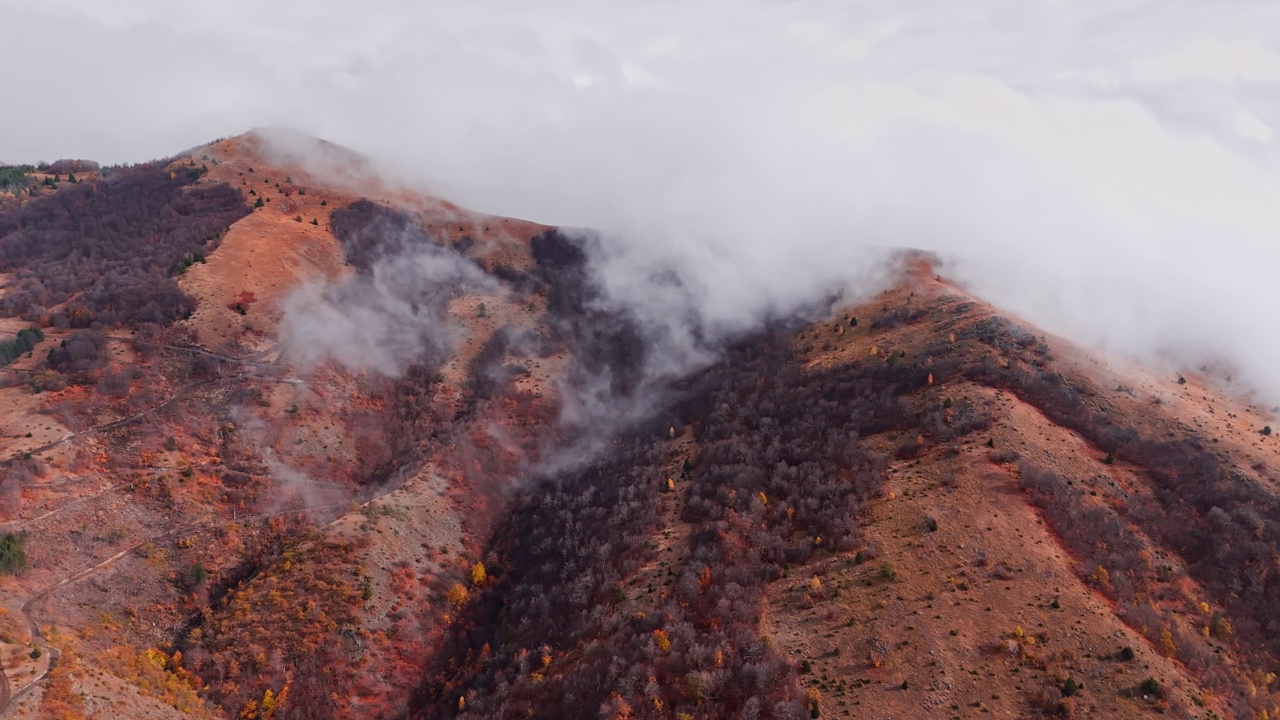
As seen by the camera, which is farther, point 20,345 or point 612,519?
point 20,345

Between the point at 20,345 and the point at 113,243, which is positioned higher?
the point at 113,243

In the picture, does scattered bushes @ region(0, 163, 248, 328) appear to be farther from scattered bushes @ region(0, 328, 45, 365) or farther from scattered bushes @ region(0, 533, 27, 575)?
scattered bushes @ region(0, 533, 27, 575)

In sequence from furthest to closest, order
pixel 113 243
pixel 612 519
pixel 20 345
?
1. pixel 113 243
2. pixel 20 345
3. pixel 612 519

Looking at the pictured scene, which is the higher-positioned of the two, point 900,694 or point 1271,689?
point 900,694

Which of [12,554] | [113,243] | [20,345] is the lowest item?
[12,554]

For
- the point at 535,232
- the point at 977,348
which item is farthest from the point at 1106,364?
the point at 535,232

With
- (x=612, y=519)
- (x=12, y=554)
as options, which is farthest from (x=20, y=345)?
(x=612, y=519)

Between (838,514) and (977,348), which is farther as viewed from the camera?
(977,348)

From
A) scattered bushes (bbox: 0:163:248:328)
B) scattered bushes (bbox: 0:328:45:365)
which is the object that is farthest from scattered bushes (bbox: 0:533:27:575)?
scattered bushes (bbox: 0:163:248:328)

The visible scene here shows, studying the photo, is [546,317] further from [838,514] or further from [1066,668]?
[1066,668]

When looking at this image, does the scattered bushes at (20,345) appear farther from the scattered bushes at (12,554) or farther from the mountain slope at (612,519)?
the scattered bushes at (12,554)

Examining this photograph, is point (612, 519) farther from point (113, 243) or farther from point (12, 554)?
point (113, 243)
